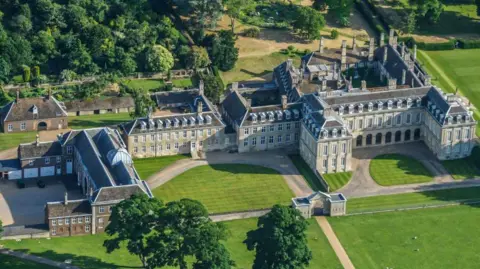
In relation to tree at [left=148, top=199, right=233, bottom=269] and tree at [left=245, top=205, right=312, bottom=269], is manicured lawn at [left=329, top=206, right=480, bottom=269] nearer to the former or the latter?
tree at [left=245, top=205, right=312, bottom=269]

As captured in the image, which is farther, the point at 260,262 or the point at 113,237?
the point at 113,237

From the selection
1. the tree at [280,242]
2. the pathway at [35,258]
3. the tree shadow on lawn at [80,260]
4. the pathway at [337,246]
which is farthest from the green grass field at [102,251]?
the tree at [280,242]

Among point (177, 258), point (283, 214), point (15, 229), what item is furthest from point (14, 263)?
point (283, 214)

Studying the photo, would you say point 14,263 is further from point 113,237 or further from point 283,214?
point 283,214

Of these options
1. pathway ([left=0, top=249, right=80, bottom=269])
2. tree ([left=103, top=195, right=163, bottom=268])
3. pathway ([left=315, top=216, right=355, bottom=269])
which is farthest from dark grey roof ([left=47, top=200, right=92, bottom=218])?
pathway ([left=315, top=216, right=355, bottom=269])

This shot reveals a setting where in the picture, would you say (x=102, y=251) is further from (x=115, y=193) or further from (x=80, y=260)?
(x=115, y=193)
